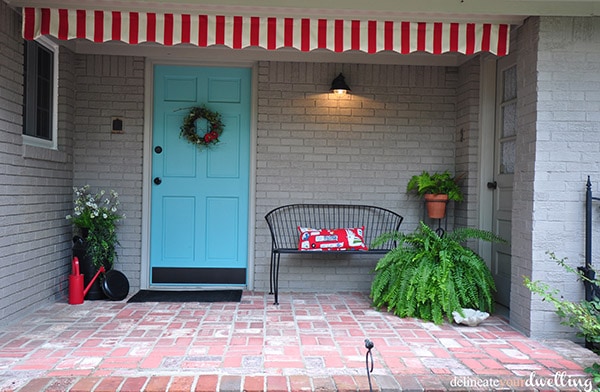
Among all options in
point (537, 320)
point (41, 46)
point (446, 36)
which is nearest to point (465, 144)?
point (446, 36)

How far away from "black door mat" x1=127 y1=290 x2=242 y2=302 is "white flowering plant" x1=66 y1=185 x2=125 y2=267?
18.3 inches

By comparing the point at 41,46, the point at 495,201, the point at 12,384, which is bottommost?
the point at 12,384

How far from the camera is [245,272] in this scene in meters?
5.16

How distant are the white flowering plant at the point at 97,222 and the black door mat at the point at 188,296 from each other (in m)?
0.46

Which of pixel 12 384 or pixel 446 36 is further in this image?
pixel 446 36

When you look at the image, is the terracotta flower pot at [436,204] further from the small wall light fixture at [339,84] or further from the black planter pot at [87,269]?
the black planter pot at [87,269]

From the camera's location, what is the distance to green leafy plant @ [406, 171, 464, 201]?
486 centimetres

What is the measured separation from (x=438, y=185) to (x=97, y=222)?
3.33 meters

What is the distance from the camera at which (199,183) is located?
514 cm

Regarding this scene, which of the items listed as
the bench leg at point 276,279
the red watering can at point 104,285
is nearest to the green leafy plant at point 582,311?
the bench leg at point 276,279

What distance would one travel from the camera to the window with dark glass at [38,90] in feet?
13.8

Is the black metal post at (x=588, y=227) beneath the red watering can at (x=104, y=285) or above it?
above

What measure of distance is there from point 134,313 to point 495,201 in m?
3.47

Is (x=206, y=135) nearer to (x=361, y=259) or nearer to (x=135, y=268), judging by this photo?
(x=135, y=268)
